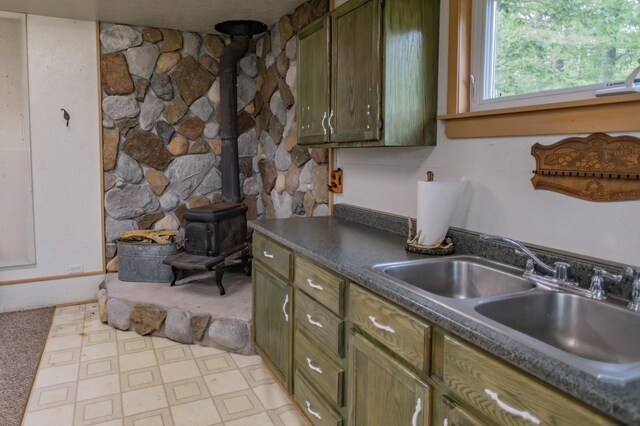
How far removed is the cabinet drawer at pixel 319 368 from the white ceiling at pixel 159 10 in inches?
97.5

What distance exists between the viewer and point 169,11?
3.59 metres

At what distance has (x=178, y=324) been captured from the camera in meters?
3.16

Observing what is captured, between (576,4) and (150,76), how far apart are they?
342 centimetres

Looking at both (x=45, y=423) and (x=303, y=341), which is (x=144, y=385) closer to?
(x=45, y=423)

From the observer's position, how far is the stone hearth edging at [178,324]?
3.00 meters

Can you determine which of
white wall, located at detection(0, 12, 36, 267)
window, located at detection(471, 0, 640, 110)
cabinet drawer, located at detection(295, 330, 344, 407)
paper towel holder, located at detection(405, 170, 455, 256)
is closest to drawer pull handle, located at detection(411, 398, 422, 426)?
cabinet drawer, located at detection(295, 330, 344, 407)

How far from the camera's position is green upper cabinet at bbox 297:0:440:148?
207 cm

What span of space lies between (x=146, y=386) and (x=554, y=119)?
2423 mm

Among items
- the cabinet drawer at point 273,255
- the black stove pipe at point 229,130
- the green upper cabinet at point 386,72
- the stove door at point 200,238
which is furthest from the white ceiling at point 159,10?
the cabinet drawer at point 273,255

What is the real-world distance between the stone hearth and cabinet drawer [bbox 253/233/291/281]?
598mm

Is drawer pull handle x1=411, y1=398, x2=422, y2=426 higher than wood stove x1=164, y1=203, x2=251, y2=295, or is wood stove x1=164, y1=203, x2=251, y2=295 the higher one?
wood stove x1=164, y1=203, x2=251, y2=295

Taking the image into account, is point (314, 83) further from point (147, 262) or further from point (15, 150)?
point (15, 150)

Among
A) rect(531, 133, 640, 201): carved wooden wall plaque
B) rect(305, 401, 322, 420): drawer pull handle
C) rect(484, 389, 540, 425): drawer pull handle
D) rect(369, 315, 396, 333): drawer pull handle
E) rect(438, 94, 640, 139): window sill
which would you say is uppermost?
rect(438, 94, 640, 139): window sill

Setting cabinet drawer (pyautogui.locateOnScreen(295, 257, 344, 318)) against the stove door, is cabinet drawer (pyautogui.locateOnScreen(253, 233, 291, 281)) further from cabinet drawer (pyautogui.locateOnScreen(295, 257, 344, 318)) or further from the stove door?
the stove door
